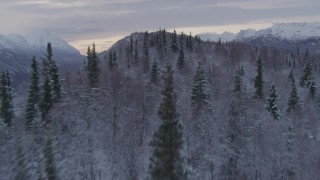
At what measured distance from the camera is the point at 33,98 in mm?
80562

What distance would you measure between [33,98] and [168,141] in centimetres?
4947

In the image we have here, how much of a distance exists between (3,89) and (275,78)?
114353 mm

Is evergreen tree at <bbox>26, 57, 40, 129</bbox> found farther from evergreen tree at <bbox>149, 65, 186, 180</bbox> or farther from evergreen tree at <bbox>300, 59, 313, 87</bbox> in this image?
evergreen tree at <bbox>300, 59, 313, 87</bbox>

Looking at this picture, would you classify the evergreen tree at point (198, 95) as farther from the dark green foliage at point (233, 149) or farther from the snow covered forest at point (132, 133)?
the dark green foliage at point (233, 149)

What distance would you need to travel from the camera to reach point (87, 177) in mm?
71062

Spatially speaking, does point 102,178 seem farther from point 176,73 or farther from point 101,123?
point 176,73

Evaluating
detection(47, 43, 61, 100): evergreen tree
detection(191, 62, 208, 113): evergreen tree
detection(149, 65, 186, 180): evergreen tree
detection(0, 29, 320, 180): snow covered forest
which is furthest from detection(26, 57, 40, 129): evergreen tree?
detection(149, 65, 186, 180): evergreen tree

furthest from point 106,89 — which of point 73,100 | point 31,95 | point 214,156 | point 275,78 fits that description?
point 275,78

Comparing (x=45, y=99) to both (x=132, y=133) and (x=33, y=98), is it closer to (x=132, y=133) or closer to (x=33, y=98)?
(x=33, y=98)

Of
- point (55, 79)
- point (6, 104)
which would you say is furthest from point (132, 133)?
point (6, 104)

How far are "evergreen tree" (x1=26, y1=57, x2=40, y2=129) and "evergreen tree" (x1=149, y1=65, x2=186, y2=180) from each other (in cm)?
4574

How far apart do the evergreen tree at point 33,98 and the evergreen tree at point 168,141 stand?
150ft

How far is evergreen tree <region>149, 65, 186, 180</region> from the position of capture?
36.6 meters

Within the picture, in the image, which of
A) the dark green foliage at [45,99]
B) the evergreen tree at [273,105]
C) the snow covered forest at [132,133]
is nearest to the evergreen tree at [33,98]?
the snow covered forest at [132,133]
